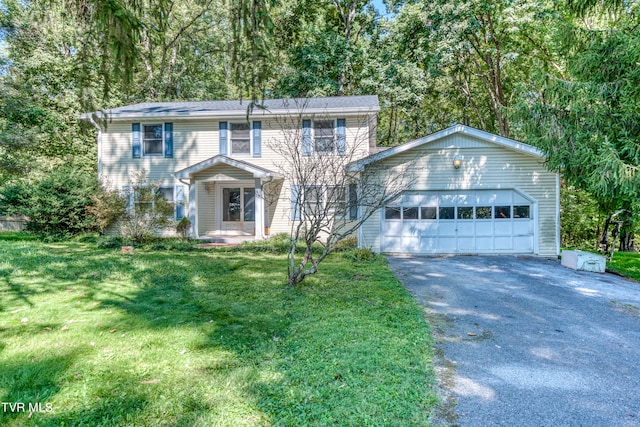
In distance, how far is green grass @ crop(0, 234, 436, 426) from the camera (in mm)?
2582

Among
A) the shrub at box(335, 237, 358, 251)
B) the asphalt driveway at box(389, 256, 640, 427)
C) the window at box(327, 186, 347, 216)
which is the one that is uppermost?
the window at box(327, 186, 347, 216)

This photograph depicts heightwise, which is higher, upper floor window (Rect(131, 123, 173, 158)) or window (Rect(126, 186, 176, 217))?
upper floor window (Rect(131, 123, 173, 158))

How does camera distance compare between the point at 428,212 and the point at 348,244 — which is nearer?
the point at 428,212

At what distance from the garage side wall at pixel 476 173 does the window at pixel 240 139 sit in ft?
18.4

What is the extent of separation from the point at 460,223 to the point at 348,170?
4189 mm

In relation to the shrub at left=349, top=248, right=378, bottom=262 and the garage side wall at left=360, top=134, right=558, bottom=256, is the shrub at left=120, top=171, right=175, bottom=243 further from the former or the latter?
the garage side wall at left=360, top=134, right=558, bottom=256

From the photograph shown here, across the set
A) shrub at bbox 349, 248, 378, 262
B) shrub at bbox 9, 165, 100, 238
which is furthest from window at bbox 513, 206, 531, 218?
shrub at bbox 9, 165, 100, 238

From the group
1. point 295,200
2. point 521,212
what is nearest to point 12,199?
point 295,200

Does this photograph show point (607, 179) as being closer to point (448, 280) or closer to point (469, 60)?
point (448, 280)

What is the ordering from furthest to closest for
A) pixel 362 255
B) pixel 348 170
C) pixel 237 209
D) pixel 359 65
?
pixel 359 65, pixel 237 209, pixel 348 170, pixel 362 255

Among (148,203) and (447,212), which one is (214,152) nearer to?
(148,203)

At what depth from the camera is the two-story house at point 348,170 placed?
1090 cm

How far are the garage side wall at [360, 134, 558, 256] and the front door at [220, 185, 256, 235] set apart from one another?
217 inches

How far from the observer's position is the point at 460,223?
11.1 m
